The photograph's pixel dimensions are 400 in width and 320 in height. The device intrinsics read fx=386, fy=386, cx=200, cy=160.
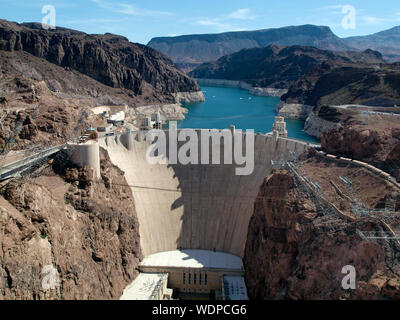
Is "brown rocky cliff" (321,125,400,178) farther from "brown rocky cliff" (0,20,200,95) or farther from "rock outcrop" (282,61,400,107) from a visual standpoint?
"brown rocky cliff" (0,20,200,95)

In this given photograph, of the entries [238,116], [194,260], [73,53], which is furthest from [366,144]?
[73,53]

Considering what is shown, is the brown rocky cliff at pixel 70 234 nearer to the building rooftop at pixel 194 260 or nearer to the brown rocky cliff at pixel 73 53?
the building rooftop at pixel 194 260

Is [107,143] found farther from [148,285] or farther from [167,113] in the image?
[167,113]

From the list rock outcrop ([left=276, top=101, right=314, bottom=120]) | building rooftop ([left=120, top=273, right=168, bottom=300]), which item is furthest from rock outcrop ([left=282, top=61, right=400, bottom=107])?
building rooftop ([left=120, top=273, right=168, bottom=300])

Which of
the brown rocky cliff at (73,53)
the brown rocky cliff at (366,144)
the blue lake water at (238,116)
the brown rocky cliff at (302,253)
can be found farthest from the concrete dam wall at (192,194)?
the brown rocky cliff at (73,53)

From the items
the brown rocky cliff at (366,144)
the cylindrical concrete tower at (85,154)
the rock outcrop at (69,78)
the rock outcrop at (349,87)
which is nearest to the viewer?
the brown rocky cliff at (366,144)

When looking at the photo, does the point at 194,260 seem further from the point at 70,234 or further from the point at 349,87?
the point at 349,87
